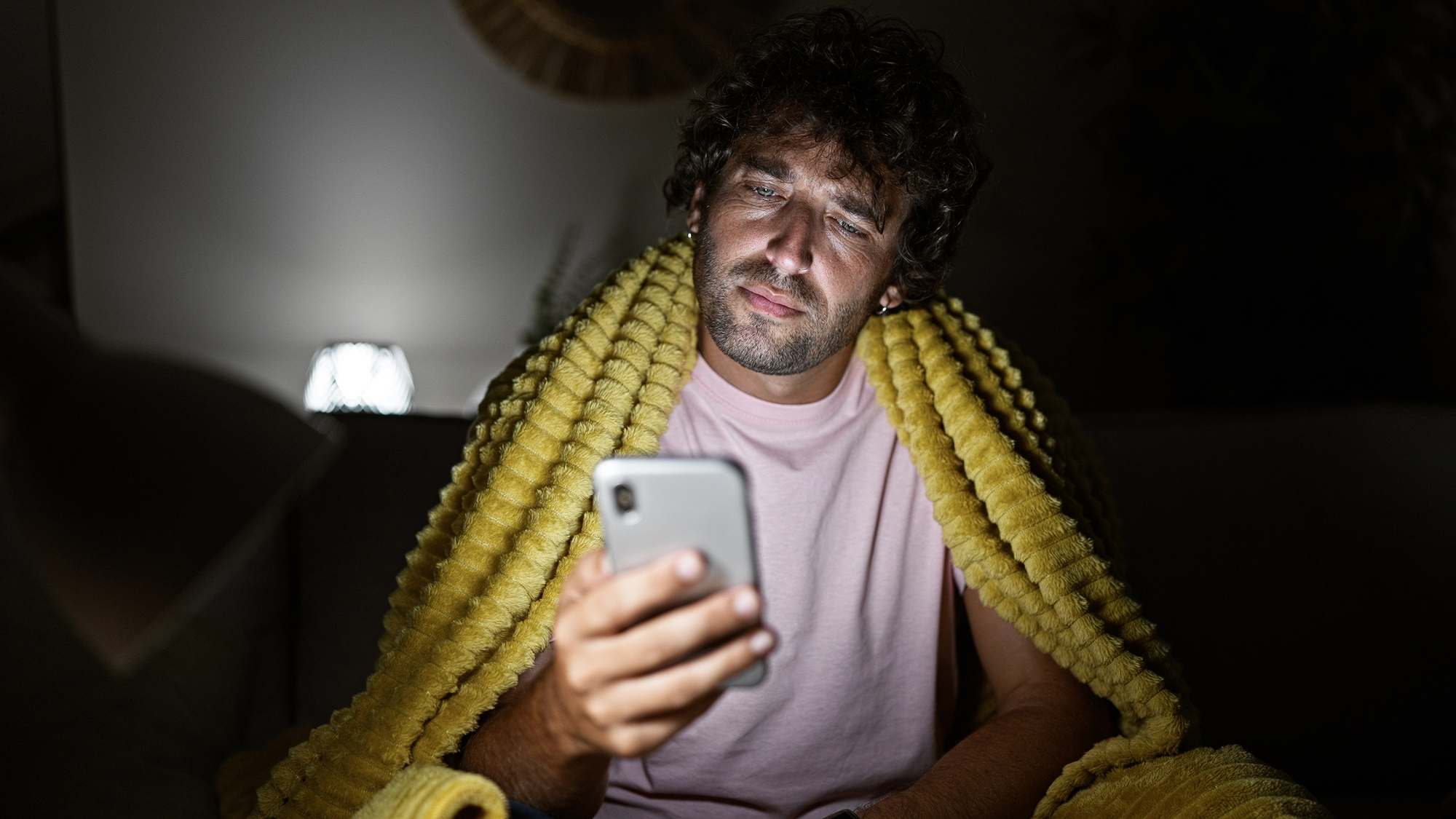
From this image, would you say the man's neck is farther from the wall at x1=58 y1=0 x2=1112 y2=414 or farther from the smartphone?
the wall at x1=58 y1=0 x2=1112 y2=414

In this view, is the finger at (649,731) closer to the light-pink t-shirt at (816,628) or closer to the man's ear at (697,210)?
the light-pink t-shirt at (816,628)

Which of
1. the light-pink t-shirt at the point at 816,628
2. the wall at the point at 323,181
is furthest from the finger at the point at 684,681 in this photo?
the wall at the point at 323,181

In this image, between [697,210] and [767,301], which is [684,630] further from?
[697,210]

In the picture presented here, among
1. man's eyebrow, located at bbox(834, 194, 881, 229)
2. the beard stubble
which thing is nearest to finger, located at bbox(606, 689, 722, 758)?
the beard stubble

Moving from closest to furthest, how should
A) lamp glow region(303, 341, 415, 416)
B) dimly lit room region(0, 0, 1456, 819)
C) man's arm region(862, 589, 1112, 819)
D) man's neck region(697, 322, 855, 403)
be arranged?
dimly lit room region(0, 0, 1456, 819), man's arm region(862, 589, 1112, 819), man's neck region(697, 322, 855, 403), lamp glow region(303, 341, 415, 416)

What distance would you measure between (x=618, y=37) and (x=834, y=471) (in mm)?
1878

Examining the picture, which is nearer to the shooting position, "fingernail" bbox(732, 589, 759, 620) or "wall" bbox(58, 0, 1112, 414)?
"fingernail" bbox(732, 589, 759, 620)

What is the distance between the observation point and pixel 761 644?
0.59 meters

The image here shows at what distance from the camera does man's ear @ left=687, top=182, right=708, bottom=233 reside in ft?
4.51

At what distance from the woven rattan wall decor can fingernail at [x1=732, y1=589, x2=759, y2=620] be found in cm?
231

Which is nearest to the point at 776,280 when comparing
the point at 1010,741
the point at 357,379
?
the point at 1010,741

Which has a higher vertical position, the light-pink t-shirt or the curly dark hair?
the curly dark hair

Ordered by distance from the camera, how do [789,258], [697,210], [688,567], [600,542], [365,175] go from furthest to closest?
[365,175] → [697,210] → [789,258] → [600,542] → [688,567]

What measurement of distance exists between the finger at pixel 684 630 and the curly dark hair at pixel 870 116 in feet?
2.67
